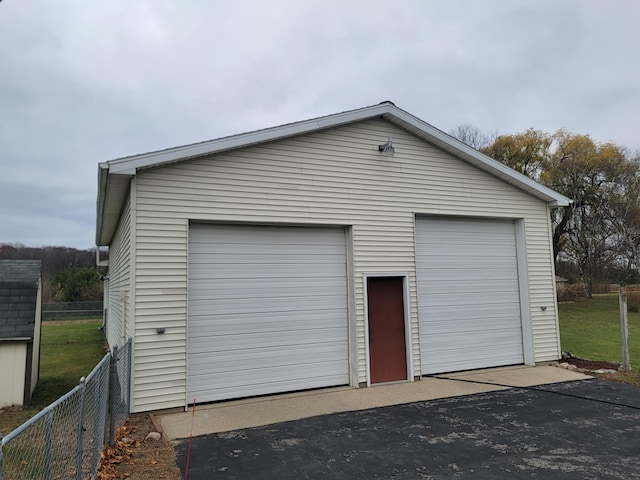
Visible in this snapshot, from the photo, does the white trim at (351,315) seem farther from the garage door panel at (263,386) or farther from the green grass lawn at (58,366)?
the green grass lawn at (58,366)

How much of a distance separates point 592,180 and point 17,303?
33.5 metres

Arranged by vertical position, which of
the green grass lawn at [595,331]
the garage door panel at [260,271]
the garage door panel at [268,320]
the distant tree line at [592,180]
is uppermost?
the distant tree line at [592,180]

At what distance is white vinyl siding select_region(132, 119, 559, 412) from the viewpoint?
21.0 feet

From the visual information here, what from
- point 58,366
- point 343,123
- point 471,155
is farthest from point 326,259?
point 58,366

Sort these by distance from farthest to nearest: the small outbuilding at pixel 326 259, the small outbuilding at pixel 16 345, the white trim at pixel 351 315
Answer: the white trim at pixel 351 315 < the small outbuilding at pixel 16 345 < the small outbuilding at pixel 326 259

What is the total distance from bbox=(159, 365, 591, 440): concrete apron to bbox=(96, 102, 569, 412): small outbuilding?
254mm

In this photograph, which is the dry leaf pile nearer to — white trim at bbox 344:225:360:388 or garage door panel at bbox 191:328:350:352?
garage door panel at bbox 191:328:350:352

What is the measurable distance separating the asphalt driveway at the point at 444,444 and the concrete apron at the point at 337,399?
307 millimetres

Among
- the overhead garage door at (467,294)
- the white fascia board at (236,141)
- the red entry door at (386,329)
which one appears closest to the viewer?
the white fascia board at (236,141)

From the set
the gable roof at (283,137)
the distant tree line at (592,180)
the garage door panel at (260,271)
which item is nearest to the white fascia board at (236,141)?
the gable roof at (283,137)

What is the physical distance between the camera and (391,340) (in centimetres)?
816

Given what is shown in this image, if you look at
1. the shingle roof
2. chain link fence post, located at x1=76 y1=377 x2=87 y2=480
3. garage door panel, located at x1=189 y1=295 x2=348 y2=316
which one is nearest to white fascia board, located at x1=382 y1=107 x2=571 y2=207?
garage door panel, located at x1=189 y1=295 x2=348 y2=316

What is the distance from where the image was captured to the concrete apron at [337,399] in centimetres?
591

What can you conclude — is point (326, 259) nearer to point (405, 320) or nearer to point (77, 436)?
point (405, 320)
